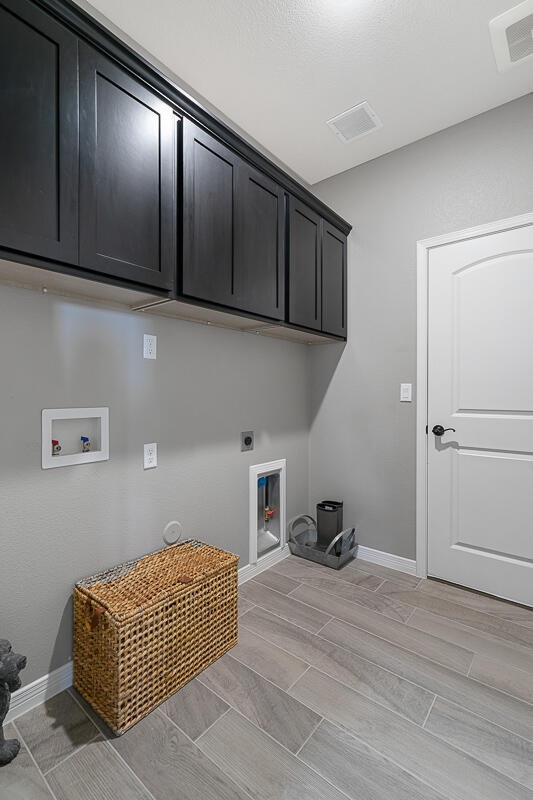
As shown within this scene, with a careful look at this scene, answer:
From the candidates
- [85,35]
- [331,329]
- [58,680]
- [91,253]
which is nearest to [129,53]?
[85,35]

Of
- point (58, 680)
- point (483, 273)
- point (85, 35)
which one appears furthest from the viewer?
point (483, 273)

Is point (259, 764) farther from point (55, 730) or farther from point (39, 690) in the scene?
Result: point (39, 690)

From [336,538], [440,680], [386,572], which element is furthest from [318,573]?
[440,680]

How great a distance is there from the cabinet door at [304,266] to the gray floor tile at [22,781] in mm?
2191

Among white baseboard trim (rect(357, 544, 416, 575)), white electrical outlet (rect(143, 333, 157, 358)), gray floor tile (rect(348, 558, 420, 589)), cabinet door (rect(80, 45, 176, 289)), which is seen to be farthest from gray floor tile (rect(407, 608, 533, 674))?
cabinet door (rect(80, 45, 176, 289))

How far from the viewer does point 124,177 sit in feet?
4.53

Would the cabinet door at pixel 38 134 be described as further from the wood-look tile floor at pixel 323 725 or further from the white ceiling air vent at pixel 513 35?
the white ceiling air vent at pixel 513 35

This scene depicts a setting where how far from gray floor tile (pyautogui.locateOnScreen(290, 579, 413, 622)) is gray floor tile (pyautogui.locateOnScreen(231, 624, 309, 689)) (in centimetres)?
43

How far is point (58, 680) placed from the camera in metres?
1.53

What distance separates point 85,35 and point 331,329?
1.92 meters

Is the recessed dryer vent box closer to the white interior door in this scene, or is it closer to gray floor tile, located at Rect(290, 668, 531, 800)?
gray floor tile, located at Rect(290, 668, 531, 800)

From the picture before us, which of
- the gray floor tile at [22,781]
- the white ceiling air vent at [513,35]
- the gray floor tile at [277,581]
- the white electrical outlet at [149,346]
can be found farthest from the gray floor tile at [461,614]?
the white ceiling air vent at [513,35]

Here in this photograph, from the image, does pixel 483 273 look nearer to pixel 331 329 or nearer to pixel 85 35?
pixel 331 329

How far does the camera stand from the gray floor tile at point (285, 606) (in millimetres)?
2017
